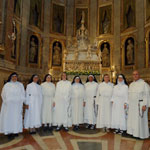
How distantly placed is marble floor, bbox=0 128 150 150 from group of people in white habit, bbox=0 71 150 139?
0.32 m

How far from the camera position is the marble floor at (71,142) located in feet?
12.2

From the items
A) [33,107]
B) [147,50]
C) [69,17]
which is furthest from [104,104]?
[69,17]

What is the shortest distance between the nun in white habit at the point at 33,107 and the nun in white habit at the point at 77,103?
1.18 m

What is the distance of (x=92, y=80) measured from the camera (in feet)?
19.6

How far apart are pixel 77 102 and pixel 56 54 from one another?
30.0 ft

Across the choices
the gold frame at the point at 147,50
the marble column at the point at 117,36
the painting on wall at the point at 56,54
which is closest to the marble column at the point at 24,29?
the painting on wall at the point at 56,54

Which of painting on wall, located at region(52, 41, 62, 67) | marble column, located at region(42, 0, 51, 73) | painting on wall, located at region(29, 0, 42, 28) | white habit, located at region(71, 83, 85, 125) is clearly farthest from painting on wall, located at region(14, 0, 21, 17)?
white habit, located at region(71, 83, 85, 125)

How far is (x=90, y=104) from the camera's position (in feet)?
18.9

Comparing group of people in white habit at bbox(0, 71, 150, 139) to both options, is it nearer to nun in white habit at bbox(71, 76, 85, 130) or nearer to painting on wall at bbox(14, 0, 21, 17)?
nun in white habit at bbox(71, 76, 85, 130)

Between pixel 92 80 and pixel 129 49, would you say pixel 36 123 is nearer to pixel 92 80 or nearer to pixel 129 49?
pixel 92 80

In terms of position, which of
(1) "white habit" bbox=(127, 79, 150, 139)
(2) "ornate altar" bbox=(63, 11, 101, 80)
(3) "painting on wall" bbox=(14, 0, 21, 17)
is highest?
(3) "painting on wall" bbox=(14, 0, 21, 17)

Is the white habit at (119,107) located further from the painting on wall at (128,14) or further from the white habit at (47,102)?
the painting on wall at (128,14)

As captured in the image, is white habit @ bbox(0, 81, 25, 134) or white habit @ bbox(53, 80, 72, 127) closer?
white habit @ bbox(0, 81, 25, 134)

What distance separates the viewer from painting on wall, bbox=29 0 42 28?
1248 cm
